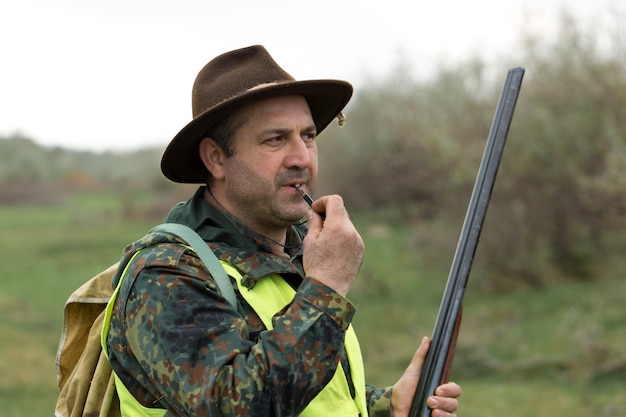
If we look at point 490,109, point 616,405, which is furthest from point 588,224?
point 616,405

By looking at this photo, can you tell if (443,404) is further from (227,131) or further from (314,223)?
(227,131)

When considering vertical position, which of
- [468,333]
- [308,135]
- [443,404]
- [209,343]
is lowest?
[468,333]

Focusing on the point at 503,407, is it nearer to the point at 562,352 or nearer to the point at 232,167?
the point at 562,352

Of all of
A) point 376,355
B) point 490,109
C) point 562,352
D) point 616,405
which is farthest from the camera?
point 490,109

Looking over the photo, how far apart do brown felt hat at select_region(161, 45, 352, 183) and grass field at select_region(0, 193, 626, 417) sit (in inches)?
A: 275

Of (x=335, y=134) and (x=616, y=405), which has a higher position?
(x=335, y=134)

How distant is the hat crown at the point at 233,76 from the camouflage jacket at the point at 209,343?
0.54 metres

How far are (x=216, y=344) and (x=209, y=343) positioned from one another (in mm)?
21

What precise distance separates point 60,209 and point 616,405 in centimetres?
3478

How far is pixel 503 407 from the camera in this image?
32.3ft

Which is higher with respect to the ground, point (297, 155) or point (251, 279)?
point (297, 155)

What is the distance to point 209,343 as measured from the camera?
7.48ft

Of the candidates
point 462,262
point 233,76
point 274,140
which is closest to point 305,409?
point 462,262

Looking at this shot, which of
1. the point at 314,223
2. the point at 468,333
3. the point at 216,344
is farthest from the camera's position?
the point at 468,333
